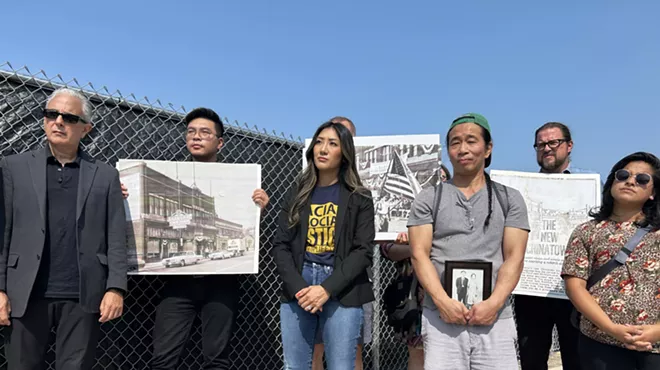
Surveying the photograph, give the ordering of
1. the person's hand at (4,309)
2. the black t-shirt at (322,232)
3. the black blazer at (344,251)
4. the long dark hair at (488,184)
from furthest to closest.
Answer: the black t-shirt at (322,232), the black blazer at (344,251), the long dark hair at (488,184), the person's hand at (4,309)

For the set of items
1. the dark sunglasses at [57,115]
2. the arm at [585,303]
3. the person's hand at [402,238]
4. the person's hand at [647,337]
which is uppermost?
the dark sunglasses at [57,115]

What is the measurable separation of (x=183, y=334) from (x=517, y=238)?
2.25 metres

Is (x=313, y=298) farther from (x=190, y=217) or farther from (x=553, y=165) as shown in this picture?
(x=553, y=165)

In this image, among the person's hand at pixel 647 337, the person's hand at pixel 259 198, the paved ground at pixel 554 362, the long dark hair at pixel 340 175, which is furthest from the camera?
the paved ground at pixel 554 362

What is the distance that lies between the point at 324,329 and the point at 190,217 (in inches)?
50.1

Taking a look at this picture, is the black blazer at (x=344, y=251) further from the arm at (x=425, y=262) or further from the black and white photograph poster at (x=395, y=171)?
the black and white photograph poster at (x=395, y=171)

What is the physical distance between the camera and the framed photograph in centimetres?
254

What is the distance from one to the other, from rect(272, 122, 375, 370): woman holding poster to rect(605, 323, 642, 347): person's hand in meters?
1.38

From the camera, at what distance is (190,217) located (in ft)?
10.9

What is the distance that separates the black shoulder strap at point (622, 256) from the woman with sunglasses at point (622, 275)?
0.04ft

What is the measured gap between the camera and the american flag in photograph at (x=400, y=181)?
11.7ft

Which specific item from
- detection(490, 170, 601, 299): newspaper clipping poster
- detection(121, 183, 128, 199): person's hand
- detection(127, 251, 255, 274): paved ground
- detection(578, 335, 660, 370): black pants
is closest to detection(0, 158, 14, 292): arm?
detection(121, 183, 128, 199): person's hand

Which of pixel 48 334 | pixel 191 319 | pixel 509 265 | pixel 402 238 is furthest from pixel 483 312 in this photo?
pixel 48 334

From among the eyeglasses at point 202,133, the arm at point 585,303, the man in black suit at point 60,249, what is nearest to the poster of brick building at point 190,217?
the eyeglasses at point 202,133
